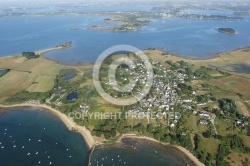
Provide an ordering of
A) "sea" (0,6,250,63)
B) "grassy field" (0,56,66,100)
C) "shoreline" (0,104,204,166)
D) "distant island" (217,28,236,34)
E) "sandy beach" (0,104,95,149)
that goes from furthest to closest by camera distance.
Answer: "distant island" (217,28,236,34)
"sea" (0,6,250,63)
"grassy field" (0,56,66,100)
"sandy beach" (0,104,95,149)
"shoreline" (0,104,204,166)

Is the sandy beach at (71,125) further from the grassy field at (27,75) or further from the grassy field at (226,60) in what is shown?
the grassy field at (226,60)

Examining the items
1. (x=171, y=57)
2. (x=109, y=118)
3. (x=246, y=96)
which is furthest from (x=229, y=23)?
(x=109, y=118)

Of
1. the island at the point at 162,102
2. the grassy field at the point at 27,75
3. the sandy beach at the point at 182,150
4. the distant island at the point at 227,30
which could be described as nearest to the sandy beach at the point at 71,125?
the island at the point at 162,102

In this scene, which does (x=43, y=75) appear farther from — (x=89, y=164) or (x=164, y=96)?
(x=89, y=164)

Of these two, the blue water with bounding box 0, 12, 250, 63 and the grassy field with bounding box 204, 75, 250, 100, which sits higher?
the blue water with bounding box 0, 12, 250, 63

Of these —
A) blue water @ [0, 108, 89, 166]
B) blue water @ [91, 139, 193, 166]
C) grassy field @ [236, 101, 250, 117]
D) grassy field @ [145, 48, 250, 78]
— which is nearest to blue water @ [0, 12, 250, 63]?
grassy field @ [145, 48, 250, 78]

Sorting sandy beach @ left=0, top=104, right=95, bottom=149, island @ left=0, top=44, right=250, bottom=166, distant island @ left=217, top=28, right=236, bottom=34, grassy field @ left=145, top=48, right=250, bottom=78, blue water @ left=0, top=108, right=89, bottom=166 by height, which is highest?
distant island @ left=217, top=28, right=236, bottom=34

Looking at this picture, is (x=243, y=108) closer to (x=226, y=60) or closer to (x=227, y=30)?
(x=226, y=60)

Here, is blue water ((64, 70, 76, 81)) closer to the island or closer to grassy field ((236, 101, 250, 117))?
the island
